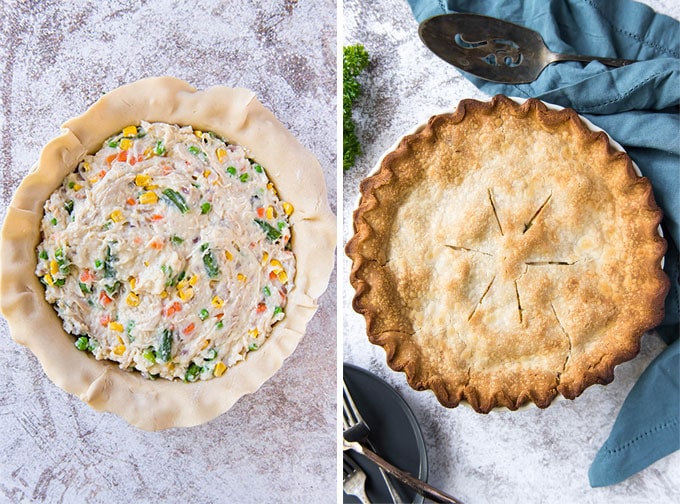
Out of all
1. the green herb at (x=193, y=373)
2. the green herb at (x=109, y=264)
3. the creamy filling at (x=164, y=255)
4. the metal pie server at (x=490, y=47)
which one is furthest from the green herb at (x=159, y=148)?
the metal pie server at (x=490, y=47)

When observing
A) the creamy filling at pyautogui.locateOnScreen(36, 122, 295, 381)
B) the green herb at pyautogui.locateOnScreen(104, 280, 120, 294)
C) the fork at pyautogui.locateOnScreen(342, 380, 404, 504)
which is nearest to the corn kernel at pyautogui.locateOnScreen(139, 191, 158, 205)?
the creamy filling at pyautogui.locateOnScreen(36, 122, 295, 381)

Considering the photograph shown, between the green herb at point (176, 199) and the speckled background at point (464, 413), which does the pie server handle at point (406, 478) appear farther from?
the green herb at point (176, 199)

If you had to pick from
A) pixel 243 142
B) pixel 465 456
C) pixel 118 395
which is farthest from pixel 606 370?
pixel 118 395

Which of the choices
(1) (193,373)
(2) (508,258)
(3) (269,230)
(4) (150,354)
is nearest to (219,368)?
(1) (193,373)

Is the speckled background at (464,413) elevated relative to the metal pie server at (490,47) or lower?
lower

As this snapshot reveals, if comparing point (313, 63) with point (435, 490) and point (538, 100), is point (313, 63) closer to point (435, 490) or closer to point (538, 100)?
point (538, 100)

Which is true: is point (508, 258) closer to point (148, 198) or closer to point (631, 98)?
point (631, 98)
